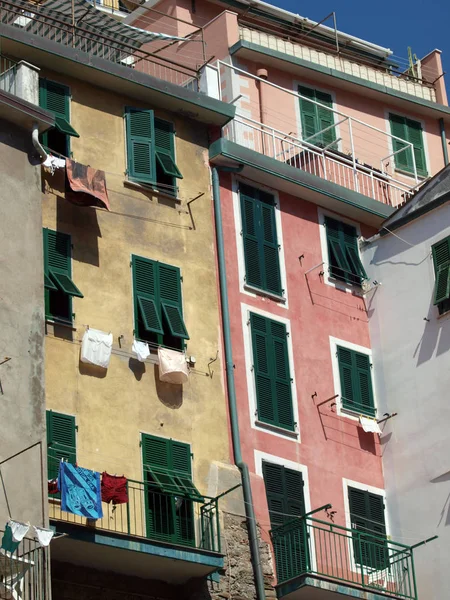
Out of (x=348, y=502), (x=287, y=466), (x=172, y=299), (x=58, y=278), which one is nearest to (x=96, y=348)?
(x=58, y=278)

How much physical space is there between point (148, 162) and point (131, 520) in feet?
26.7

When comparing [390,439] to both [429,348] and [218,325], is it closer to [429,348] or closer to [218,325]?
[429,348]

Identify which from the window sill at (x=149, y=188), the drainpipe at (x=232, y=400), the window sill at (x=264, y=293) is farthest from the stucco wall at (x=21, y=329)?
the window sill at (x=264, y=293)

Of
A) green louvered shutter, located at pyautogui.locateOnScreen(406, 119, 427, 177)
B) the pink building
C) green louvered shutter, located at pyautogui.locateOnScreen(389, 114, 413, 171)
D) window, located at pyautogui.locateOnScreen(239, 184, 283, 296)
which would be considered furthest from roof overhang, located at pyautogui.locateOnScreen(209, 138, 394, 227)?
green louvered shutter, located at pyautogui.locateOnScreen(406, 119, 427, 177)

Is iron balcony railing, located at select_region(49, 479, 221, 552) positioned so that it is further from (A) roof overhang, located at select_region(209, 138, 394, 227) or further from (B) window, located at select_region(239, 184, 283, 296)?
(A) roof overhang, located at select_region(209, 138, 394, 227)

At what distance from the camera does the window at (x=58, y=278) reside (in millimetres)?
31875

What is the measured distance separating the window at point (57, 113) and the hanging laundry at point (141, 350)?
4174 millimetres

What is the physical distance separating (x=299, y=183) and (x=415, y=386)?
5221 millimetres

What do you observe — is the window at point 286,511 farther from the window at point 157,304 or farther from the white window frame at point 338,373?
the window at point 157,304

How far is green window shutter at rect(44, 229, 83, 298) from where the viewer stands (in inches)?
1259

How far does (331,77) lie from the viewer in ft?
146

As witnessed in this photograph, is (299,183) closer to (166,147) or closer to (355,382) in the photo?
(166,147)

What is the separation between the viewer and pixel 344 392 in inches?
1431

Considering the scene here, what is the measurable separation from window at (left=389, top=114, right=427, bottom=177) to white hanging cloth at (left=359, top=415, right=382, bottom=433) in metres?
10.9
